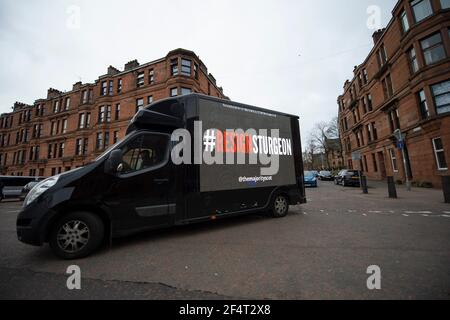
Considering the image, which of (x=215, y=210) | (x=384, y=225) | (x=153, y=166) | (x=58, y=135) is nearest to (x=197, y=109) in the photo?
(x=153, y=166)

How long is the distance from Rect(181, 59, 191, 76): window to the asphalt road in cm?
2122

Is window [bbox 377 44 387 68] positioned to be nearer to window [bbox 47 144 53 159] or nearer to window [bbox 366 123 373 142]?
window [bbox 366 123 373 142]

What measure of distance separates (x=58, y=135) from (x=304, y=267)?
38816 mm

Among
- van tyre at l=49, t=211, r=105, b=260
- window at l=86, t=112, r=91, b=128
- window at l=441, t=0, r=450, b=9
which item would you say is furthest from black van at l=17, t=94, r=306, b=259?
window at l=86, t=112, r=91, b=128

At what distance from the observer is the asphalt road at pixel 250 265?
234cm

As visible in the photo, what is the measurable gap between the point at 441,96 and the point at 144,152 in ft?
64.0

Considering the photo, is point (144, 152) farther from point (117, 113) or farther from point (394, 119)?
point (117, 113)

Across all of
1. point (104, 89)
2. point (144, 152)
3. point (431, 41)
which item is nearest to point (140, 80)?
point (104, 89)

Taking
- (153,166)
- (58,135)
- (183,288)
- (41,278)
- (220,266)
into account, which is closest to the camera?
(183,288)

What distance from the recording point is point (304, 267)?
2904 millimetres

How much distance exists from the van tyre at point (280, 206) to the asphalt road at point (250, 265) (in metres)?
1.33

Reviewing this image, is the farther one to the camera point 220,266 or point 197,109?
point 197,109

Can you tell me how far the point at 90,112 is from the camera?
28359 mm
